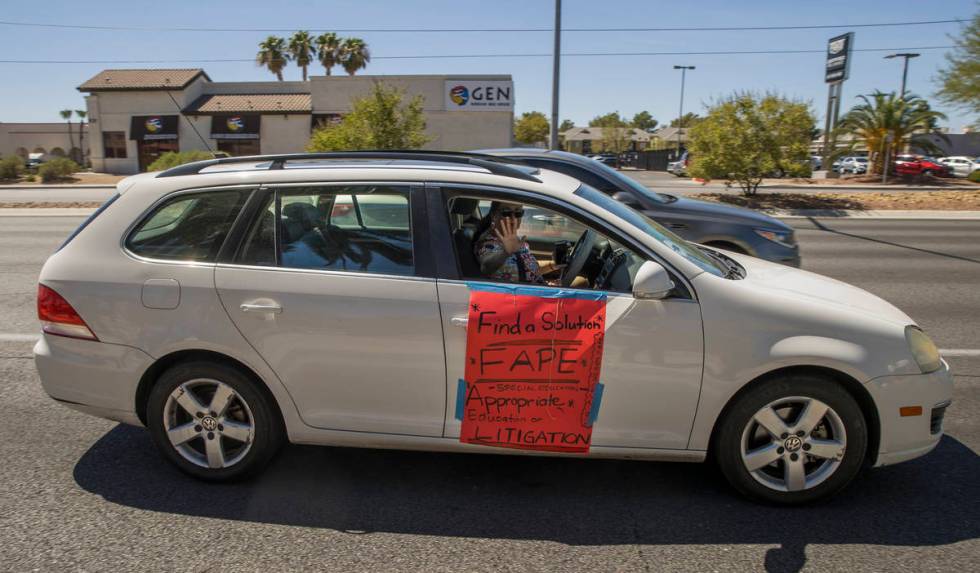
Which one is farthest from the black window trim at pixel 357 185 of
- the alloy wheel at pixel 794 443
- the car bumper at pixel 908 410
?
the car bumper at pixel 908 410

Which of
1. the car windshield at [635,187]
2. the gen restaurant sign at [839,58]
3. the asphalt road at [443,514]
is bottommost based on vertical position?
the asphalt road at [443,514]

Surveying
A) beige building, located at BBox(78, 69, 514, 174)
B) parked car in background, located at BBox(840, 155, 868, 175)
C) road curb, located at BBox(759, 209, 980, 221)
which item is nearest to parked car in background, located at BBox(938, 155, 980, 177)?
parked car in background, located at BBox(840, 155, 868, 175)

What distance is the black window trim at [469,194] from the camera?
356cm

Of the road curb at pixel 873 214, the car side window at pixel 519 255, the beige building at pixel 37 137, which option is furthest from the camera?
the beige building at pixel 37 137

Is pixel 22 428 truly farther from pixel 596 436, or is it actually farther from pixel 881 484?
pixel 881 484

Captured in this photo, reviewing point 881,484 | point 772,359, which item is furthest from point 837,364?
point 881,484

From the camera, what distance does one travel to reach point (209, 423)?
3.74 m

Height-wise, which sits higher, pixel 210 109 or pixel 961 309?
pixel 210 109

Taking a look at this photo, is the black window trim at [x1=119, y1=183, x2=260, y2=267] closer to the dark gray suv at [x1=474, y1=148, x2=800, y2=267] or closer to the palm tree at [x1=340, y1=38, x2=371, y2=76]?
the dark gray suv at [x1=474, y1=148, x2=800, y2=267]

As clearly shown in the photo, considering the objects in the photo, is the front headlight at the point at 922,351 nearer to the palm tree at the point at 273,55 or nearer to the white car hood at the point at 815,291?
the white car hood at the point at 815,291

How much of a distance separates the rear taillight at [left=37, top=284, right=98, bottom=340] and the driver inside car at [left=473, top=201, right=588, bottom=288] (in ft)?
6.88

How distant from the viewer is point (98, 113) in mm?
46875

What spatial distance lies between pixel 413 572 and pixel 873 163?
139 ft

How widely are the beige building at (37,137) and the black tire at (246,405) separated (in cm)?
7346
